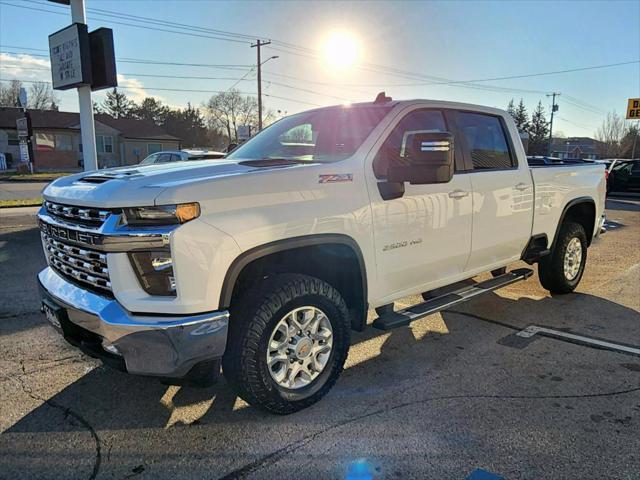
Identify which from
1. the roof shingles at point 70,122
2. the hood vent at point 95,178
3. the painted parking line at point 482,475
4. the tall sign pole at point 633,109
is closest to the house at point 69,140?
the roof shingles at point 70,122

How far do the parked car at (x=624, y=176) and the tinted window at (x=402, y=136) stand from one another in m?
21.6

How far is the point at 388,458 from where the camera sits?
8.78 ft

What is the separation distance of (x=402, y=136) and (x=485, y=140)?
127cm

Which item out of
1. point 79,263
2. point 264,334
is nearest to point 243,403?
point 264,334

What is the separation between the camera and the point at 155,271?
8.39 feet

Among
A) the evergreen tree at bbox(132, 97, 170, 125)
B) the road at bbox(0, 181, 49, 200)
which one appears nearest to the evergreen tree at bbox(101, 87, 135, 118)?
the evergreen tree at bbox(132, 97, 170, 125)

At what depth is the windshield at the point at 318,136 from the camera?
3.66 meters

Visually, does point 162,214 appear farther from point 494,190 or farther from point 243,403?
point 494,190

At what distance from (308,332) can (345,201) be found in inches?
35.3

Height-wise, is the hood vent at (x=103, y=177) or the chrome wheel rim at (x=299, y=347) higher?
the hood vent at (x=103, y=177)

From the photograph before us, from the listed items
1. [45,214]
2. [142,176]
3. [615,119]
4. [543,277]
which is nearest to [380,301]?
[142,176]

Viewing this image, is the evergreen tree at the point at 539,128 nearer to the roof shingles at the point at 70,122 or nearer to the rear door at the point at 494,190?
the roof shingles at the point at 70,122

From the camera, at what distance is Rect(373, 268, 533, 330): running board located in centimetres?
355

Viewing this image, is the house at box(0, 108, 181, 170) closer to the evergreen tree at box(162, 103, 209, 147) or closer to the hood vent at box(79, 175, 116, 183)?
the evergreen tree at box(162, 103, 209, 147)
